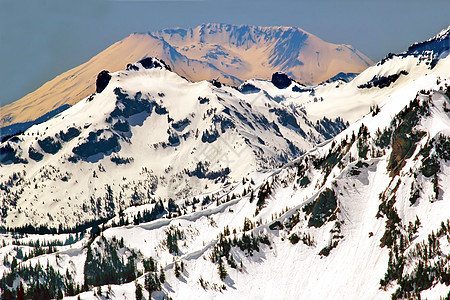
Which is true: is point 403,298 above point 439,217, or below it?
below

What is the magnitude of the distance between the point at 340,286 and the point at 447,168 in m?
67.5

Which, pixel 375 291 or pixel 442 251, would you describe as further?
pixel 375 291

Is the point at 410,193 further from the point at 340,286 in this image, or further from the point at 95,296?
the point at 95,296

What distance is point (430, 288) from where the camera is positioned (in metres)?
159

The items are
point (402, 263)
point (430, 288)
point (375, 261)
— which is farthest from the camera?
point (375, 261)

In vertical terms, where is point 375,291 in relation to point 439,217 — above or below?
below

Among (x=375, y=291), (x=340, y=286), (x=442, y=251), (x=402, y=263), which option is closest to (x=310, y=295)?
(x=340, y=286)

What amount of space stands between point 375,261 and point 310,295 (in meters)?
30.6

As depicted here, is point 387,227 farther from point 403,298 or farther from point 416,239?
point 403,298

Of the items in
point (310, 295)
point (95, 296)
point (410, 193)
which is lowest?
point (310, 295)

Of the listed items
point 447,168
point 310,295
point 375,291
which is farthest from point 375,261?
point 447,168

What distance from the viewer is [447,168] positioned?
643ft

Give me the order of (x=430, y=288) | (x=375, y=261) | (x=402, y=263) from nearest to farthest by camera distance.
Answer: (x=430, y=288) < (x=402, y=263) < (x=375, y=261)

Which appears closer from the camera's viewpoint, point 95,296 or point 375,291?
point 375,291
